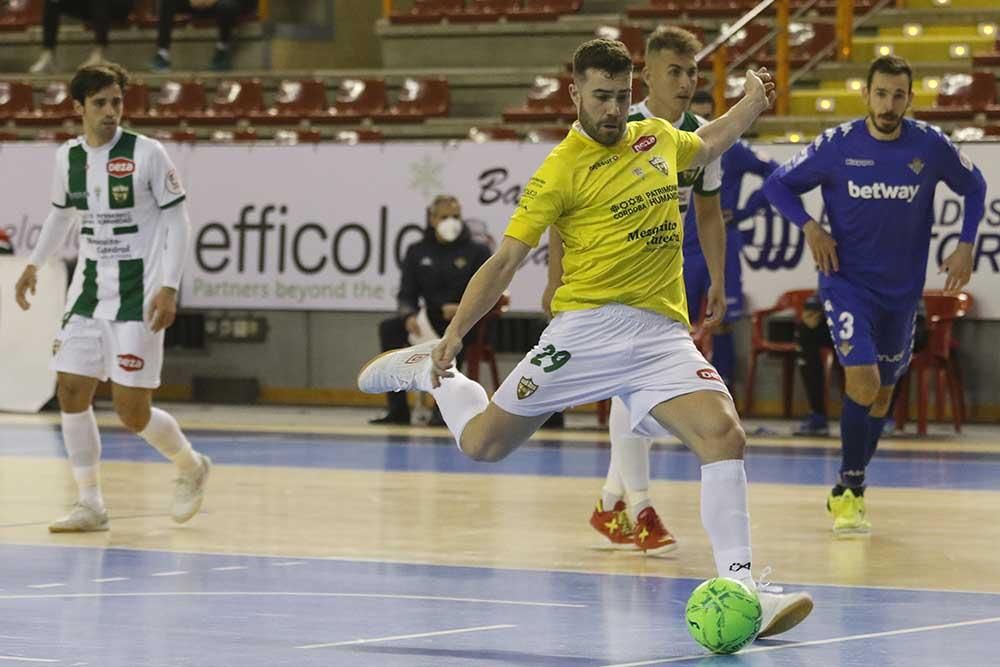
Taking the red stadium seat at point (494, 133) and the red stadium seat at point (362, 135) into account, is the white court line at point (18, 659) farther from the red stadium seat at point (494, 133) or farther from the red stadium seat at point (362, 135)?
the red stadium seat at point (362, 135)

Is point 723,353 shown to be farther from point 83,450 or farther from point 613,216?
point 613,216

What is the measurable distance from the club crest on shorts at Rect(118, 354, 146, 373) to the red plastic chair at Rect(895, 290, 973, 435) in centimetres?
747

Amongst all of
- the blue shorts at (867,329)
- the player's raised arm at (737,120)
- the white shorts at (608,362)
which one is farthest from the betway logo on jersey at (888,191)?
the white shorts at (608,362)

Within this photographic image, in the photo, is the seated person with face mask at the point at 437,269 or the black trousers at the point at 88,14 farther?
the black trousers at the point at 88,14

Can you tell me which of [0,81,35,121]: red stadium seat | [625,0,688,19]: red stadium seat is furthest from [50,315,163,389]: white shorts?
[0,81,35,121]: red stadium seat

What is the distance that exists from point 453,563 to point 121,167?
2.62 metres

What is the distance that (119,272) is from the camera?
9.88 m

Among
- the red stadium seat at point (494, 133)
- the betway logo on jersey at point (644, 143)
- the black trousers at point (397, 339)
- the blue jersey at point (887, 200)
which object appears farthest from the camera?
the red stadium seat at point (494, 133)

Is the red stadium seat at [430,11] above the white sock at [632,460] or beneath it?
above

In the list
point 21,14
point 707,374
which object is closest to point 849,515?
point 707,374

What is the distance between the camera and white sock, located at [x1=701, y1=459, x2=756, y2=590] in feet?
22.3

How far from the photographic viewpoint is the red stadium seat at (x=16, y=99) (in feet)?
77.3

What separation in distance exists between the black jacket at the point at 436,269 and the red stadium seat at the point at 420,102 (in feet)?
15.1

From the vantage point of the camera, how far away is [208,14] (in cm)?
2417
